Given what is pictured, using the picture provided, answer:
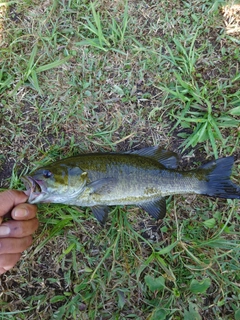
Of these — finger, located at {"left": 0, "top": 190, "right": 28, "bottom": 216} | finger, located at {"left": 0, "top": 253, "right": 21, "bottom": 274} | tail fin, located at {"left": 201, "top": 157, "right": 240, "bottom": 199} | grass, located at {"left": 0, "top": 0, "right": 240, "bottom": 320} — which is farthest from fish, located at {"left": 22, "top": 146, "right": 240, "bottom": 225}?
finger, located at {"left": 0, "top": 253, "right": 21, "bottom": 274}

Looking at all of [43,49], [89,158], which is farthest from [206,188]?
[43,49]

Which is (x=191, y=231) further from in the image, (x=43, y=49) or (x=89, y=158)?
(x=43, y=49)

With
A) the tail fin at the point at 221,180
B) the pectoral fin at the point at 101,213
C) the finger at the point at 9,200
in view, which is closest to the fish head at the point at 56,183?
the finger at the point at 9,200

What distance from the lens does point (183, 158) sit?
3.69m

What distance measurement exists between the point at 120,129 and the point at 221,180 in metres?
1.26

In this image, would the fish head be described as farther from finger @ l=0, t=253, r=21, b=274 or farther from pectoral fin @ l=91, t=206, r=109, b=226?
finger @ l=0, t=253, r=21, b=274

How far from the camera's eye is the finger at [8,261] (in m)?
3.25

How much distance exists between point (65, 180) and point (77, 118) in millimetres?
891

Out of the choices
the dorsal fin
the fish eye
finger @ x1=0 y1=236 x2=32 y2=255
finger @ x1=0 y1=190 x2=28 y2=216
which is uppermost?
the fish eye

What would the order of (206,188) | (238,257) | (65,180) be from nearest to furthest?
(65,180) < (206,188) < (238,257)

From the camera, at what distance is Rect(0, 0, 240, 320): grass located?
11.6 feet

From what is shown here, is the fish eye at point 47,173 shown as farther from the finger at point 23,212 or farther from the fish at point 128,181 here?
the finger at point 23,212

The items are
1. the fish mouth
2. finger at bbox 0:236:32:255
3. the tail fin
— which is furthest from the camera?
the tail fin

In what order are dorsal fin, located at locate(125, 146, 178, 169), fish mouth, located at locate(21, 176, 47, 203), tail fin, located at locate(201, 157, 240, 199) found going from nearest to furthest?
A: fish mouth, located at locate(21, 176, 47, 203), tail fin, located at locate(201, 157, 240, 199), dorsal fin, located at locate(125, 146, 178, 169)
